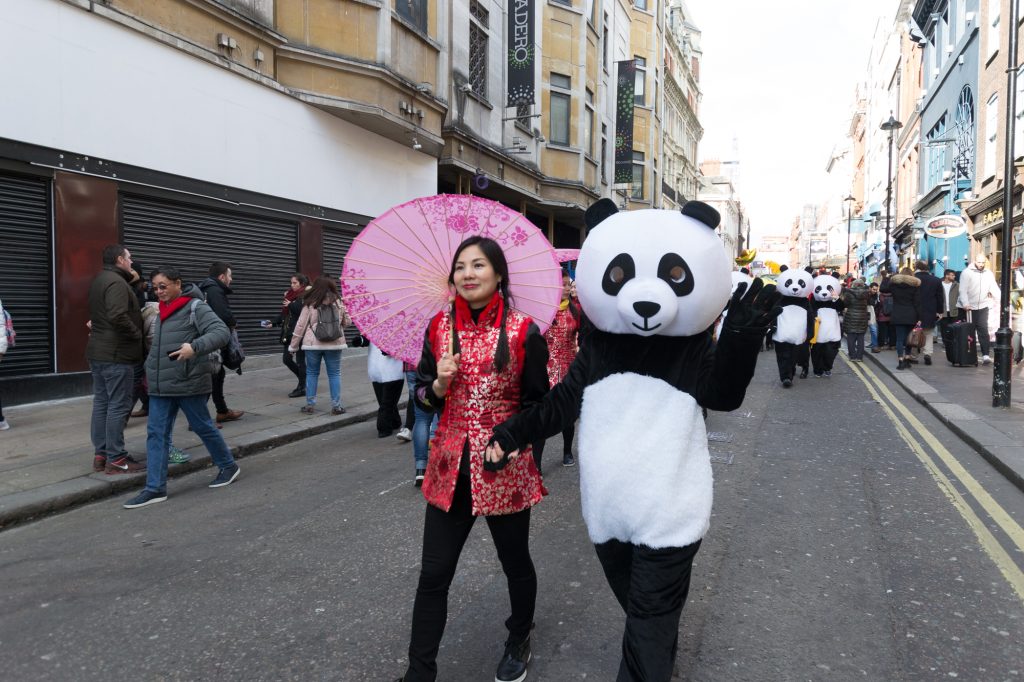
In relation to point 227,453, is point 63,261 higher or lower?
higher

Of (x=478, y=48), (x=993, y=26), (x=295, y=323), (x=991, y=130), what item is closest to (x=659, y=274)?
(x=295, y=323)

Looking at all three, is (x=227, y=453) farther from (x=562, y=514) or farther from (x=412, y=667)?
(x=412, y=667)

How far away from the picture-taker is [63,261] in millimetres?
8953

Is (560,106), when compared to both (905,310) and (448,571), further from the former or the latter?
(448,571)

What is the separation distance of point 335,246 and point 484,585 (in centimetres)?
1146

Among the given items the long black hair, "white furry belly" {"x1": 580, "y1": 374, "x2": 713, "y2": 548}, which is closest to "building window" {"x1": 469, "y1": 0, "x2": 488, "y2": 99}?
the long black hair

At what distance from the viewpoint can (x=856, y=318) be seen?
599 inches

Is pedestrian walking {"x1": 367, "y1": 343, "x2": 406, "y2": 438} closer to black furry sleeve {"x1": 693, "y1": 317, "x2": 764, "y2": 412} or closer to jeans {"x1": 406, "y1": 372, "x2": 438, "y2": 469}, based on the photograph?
jeans {"x1": 406, "y1": 372, "x2": 438, "y2": 469}

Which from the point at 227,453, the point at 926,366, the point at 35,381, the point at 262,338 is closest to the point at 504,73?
the point at 262,338

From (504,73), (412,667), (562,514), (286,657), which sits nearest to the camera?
(412,667)

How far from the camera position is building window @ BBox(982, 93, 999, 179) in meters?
19.1

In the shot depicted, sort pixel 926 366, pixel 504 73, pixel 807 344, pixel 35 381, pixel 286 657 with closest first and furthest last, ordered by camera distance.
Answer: pixel 286 657
pixel 35 381
pixel 807 344
pixel 926 366
pixel 504 73

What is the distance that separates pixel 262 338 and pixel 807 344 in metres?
9.15

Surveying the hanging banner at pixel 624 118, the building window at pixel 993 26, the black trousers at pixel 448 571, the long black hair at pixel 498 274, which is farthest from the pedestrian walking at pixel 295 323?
the hanging banner at pixel 624 118
